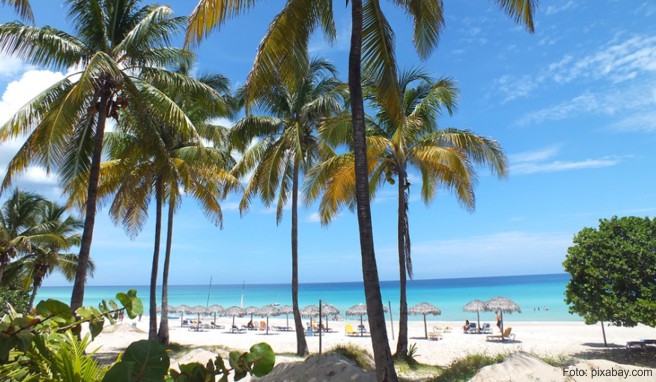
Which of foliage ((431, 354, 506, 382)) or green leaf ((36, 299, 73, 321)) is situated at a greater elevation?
green leaf ((36, 299, 73, 321))

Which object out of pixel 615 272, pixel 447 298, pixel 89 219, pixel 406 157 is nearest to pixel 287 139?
pixel 406 157

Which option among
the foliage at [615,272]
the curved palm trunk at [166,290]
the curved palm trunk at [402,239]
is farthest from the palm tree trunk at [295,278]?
the foliage at [615,272]

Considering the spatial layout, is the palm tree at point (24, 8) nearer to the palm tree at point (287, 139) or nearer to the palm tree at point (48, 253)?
the palm tree at point (287, 139)

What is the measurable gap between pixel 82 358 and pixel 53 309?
364 millimetres

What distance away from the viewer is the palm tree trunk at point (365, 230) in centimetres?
612

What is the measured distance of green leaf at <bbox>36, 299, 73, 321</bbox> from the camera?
1.32 metres

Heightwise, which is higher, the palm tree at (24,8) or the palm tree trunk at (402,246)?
the palm tree at (24,8)

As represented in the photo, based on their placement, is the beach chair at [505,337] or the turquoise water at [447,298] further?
the turquoise water at [447,298]

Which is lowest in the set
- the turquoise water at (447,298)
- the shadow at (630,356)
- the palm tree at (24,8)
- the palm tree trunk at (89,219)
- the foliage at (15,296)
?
the turquoise water at (447,298)

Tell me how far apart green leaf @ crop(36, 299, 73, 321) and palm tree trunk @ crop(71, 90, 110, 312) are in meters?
9.22

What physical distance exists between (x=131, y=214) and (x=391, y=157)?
407 inches

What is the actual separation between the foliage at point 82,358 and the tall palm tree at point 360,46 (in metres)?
5.12

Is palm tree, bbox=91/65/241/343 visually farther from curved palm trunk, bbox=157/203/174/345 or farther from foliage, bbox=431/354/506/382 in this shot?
foliage, bbox=431/354/506/382

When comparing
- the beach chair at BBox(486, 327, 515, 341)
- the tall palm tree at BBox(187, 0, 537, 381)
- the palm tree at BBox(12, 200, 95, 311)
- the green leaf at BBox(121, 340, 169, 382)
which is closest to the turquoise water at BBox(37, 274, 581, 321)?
the palm tree at BBox(12, 200, 95, 311)
